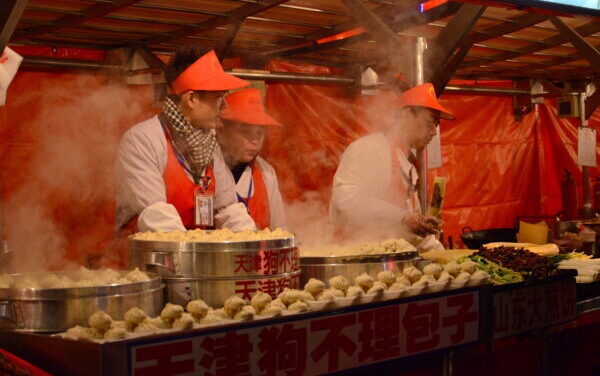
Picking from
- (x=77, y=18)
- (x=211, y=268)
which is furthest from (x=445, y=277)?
(x=77, y=18)

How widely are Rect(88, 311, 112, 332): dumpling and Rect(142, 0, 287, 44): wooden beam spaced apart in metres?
3.07

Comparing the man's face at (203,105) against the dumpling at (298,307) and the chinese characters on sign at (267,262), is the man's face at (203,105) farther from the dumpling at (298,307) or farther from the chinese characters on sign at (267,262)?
the dumpling at (298,307)

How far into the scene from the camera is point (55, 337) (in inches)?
93.6

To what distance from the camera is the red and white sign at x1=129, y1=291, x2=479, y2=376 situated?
2.37 meters

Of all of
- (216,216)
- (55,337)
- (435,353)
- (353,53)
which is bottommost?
(435,353)

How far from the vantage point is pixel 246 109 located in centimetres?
528

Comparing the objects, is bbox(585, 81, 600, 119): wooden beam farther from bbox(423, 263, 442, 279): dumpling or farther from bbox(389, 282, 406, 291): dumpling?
bbox(389, 282, 406, 291): dumpling

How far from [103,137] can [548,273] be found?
3.73 meters

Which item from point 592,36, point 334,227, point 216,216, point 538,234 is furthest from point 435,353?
point 592,36

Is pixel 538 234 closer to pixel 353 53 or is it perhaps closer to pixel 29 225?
pixel 353 53

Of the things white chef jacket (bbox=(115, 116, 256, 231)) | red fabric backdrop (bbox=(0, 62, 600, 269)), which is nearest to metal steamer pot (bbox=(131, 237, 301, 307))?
white chef jacket (bbox=(115, 116, 256, 231))

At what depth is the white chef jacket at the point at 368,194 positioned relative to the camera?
5168 millimetres

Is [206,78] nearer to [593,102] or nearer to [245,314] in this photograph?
[245,314]

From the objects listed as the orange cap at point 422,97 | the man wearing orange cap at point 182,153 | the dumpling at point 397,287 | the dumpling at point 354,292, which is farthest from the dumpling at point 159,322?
the orange cap at point 422,97
